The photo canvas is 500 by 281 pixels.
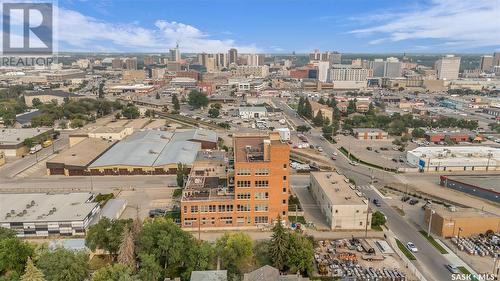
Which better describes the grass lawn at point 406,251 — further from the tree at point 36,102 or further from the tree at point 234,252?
the tree at point 36,102

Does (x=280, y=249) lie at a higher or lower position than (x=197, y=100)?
lower

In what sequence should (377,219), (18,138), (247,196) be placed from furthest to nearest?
(18,138) → (377,219) → (247,196)

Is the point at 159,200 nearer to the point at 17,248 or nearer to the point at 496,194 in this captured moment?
the point at 17,248

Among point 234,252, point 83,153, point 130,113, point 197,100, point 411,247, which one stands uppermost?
point 197,100

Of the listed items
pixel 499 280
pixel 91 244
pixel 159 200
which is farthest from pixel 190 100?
pixel 499 280

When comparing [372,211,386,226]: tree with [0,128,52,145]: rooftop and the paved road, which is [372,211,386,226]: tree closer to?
the paved road

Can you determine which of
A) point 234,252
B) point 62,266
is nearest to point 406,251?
point 234,252

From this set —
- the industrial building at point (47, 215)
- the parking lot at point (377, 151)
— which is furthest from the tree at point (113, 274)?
the parking lot at point (377, 151)

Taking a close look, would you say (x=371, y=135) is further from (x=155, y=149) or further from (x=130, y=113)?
(x=130, y=113)
